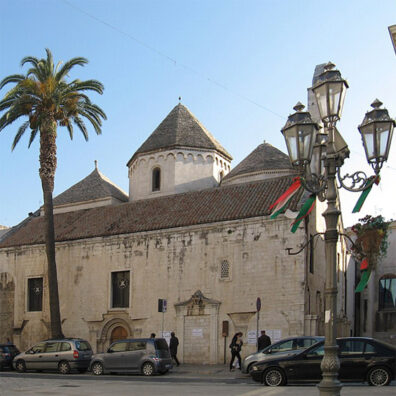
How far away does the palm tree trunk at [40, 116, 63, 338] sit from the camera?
30078 millimetres

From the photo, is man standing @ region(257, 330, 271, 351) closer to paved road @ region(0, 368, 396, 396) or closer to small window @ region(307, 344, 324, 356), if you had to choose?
paved road @ region(0, 368, 396, 396)

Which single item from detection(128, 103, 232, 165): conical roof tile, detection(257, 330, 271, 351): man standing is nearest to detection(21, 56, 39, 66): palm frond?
detection(128, 103, 232, 165): conical roof tile

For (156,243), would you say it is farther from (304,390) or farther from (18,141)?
(304,390)

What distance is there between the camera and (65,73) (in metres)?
30.8

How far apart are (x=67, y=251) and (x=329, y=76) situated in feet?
86.3

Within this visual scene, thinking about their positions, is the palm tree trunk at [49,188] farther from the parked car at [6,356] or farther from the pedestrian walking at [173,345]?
the pedestrian walking at [173,345]

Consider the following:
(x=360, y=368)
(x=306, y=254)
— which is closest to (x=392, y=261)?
(x=306, y=254)

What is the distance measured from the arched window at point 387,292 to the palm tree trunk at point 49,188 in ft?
68.5

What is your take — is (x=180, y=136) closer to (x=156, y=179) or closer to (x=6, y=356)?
(x=156, y=179)

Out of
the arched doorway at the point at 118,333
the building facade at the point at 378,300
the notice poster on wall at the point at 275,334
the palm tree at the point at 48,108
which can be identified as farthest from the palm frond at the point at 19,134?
the building facade at the point at 378,300

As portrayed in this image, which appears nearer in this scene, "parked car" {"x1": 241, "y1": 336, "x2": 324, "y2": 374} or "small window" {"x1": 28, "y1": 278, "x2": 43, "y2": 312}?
"parked car" {"x1": 241, "y1": 336, "x2": 324, "y2": 374}

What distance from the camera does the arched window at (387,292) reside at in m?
38.3

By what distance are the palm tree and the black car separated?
50.1 feet

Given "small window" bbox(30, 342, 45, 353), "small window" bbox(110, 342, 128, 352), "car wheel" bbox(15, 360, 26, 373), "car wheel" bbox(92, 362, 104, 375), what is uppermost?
"small window" bbox(110, 342, 128, 352)
